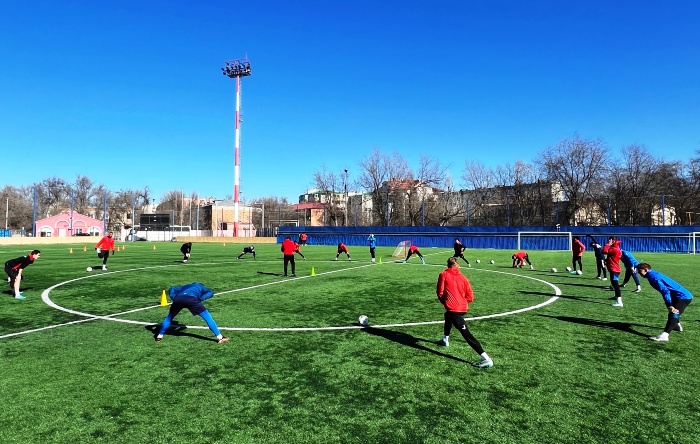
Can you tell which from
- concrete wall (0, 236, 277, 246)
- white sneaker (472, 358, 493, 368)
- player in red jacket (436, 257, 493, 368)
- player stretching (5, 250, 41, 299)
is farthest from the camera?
concrete wall (0, 236, 277, 246)

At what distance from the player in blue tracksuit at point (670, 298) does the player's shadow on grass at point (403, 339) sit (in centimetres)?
454

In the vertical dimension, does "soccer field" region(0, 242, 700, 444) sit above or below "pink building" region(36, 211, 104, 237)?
below

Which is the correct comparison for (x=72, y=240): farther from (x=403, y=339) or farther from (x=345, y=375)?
(x=345, y=375)

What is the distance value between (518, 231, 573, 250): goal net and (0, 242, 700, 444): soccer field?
98.6 feet

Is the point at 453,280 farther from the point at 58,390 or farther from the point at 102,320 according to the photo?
the point at 102,320

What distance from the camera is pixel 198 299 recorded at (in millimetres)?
8109

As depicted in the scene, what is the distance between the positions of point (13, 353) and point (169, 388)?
3.98 metres

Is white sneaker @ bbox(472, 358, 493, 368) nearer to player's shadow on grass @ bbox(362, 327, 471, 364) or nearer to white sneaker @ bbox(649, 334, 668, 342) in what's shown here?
player's shadow on grass @ bbox(362, 327, 471, 364)

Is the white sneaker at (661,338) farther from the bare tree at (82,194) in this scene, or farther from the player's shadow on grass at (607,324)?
the bare tree at (82,194)

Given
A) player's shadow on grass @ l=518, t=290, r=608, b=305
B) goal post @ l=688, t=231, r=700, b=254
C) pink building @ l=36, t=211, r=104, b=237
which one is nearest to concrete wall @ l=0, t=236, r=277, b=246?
pink building @ l=36, t=211, r=104, b=237

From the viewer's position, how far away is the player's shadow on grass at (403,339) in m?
7.61

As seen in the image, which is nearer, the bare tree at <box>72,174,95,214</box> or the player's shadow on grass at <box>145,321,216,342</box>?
the player's shadow on grass at <box>145,321,216,342</box>

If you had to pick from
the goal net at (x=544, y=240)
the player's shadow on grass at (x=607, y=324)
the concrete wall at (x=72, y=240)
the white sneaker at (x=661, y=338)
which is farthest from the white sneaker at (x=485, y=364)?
the concrete wall at (x=72, y=240)

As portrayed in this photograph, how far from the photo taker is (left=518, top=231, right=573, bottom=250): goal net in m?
40.3
